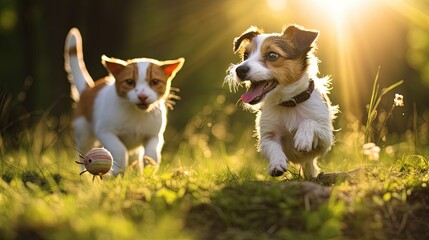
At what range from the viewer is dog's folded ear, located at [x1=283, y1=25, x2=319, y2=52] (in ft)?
17.8

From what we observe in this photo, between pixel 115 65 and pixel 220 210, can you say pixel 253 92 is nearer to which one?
pixel 220 210

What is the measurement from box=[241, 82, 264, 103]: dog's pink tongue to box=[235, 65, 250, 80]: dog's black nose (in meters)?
0.19

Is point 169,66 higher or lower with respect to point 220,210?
higher

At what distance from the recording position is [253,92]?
5.29 m

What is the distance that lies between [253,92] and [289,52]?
1.57 ft

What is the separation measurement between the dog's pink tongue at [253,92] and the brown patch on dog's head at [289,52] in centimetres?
16

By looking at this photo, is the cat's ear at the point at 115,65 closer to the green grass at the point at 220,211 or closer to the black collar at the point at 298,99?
the black collar at the point at 298,99

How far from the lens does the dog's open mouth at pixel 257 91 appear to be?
5.23m

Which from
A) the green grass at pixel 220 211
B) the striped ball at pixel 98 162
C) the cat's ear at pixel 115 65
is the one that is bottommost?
the green grass at pixel 220 211

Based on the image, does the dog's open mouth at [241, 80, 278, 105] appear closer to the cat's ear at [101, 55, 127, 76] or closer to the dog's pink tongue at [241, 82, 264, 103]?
the dog's pink tongue at [241, 82, 264, 103]

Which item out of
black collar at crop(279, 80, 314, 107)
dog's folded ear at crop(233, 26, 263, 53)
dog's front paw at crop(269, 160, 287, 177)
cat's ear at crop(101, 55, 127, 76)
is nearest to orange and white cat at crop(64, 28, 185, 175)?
cat's ear at crop(101, 55, 127, 76)

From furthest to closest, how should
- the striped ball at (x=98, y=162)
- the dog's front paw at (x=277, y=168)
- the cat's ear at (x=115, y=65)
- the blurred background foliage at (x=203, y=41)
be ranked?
the blurred background foliage at (x=203, y=41)
the cat's ear at (x=115, y=65)
the dog's front paw at (x=277, y=168)
the striped ball at (x=98, y=162)

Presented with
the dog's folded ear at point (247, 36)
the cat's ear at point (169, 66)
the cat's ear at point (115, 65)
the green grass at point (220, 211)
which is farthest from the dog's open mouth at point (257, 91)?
the cat's ear at point (115, 65)

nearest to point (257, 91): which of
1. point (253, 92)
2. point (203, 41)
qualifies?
point (253, 92)
